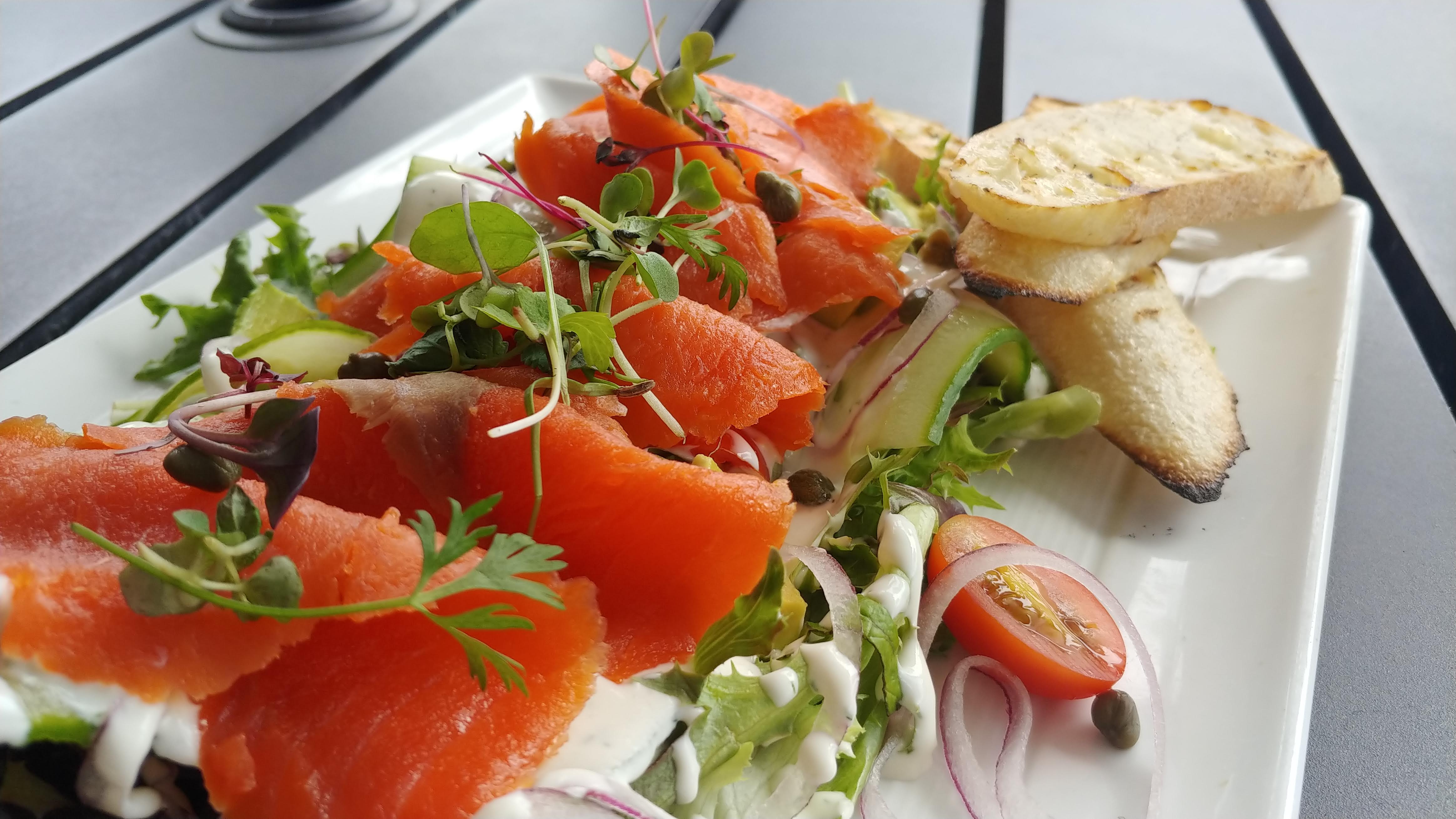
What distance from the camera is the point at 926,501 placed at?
1662mm

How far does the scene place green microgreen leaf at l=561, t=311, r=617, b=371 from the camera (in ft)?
4.42

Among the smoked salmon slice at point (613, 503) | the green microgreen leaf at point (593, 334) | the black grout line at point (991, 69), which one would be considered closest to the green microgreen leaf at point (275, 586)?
the smoked salmon slice at point (613, 503)

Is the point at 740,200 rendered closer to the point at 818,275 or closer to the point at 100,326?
the point at 818,275

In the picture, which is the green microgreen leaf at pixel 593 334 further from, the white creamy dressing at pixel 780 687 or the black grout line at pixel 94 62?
the black grout line at pixel 94 62

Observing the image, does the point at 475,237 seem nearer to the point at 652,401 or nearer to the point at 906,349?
the point at 652,401

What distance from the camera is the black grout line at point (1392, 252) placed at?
234 centimetres

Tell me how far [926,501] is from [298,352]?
4.29 ft

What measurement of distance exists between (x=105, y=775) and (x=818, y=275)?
1433 millimetres

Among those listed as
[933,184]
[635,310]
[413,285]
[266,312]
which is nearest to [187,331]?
[266,312]

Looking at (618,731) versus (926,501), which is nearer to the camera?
(618,731)

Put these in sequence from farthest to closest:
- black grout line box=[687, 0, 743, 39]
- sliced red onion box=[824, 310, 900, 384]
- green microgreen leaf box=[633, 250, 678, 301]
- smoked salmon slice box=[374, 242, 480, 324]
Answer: black grout line box=[687, 0, 743, 39], sliced red onion box=[824, 310, 900, 384], smoked salmon slice box=[374, 242, 480, 324], green microgreen leaf box=[633, 250, 678, 301]

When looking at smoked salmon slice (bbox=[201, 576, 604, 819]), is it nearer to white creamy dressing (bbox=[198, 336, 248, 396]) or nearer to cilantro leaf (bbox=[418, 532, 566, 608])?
cilantro leaf (bbox=[418, 532, 566, 608])

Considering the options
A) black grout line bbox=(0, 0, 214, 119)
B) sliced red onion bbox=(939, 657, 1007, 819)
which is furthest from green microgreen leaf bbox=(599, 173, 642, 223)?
black grout line bbox=(0, 0, 214, 119)

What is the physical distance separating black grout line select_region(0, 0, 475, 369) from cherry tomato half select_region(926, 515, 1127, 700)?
2.12 metres
